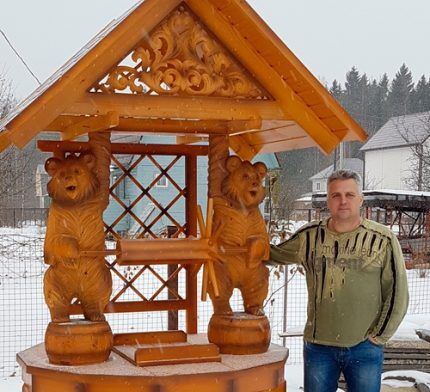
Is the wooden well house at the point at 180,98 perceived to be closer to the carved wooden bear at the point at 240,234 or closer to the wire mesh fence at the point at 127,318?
the carved wooden bear at the point at 240,234

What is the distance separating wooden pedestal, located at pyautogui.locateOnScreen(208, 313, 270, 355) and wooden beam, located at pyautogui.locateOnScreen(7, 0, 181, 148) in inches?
49.5

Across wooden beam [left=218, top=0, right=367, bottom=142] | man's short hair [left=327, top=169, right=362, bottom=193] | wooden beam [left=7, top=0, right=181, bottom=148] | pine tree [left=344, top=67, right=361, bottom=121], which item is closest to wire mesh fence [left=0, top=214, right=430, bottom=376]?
man's short hair [left=327, top=169, right=362, bottom=193]

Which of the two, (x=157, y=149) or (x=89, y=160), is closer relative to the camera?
(x=89, y=160)

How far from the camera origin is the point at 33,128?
2559 millimetres

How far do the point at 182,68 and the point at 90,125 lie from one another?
0.47m

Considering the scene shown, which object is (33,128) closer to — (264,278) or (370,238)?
(264,278)

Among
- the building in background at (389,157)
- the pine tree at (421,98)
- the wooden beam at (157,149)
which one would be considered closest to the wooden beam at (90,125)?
the wooden beam at (157,149)

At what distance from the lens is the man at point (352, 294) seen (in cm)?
320

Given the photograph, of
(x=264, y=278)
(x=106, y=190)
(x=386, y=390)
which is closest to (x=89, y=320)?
(x=106, y=190)

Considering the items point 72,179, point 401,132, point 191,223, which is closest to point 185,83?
point 72,179

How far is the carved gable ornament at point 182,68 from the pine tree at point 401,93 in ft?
155

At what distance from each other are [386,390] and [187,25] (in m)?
3.41

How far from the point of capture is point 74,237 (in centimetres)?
286

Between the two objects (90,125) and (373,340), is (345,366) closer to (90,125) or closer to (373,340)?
(373,340)
